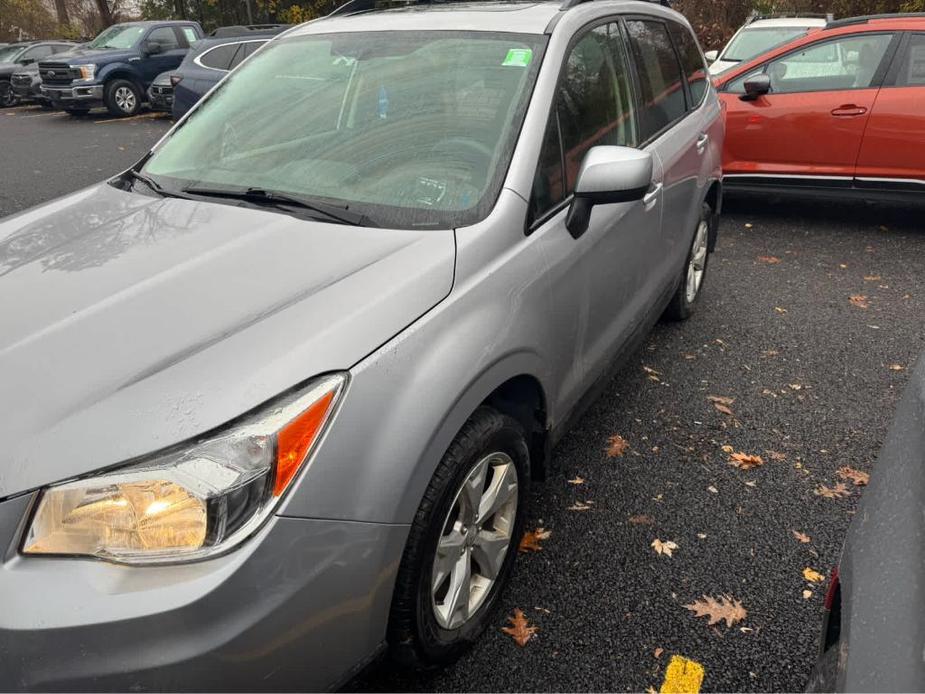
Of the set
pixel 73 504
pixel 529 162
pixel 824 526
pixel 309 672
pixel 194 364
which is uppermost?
pixel 529 162

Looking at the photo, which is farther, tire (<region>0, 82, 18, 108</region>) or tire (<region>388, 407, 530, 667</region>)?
tire (<region>0, 82, 18, 108</region>)

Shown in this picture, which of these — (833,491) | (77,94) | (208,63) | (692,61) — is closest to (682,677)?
(833,491)

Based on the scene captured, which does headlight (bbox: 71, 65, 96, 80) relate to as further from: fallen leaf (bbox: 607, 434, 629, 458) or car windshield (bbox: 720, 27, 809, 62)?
fallen leaf (bbox: 607, 434, 629, 458)

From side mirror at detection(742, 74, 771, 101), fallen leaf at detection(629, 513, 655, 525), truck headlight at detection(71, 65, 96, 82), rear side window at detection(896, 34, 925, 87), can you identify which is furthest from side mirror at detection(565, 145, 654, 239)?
truck headlight at detection(71, 65, 96, 82)

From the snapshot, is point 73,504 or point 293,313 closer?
point 73,504

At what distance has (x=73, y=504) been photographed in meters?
1.48

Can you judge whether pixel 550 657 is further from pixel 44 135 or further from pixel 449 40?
pixel 44 135

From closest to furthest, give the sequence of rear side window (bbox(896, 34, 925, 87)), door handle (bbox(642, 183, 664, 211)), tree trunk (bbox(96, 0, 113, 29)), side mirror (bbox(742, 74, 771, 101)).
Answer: door handle (bbox(642, 183, 664, 211)) → rear side window (bbox(896, 34, 925, 87)) → side mirror (bbox(742, 74, 771, 101)) → tree trunk (bbox(96, 0, 113, 29))

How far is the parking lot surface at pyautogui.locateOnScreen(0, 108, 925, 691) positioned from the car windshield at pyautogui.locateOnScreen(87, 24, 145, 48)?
14661 mm

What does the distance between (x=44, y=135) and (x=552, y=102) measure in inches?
550

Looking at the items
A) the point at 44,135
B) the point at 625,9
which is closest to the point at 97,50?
the point at 44,135

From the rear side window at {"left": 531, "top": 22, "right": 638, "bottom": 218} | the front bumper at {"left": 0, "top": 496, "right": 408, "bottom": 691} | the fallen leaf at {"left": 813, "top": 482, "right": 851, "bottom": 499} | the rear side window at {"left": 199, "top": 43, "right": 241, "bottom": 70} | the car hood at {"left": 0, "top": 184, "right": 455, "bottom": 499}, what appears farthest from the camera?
the rear side window at {"left": 199, "top": 43, "right": 241, "bottom": 70}

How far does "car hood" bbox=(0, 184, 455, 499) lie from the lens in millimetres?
1540

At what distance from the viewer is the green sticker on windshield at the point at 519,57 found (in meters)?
2.67
